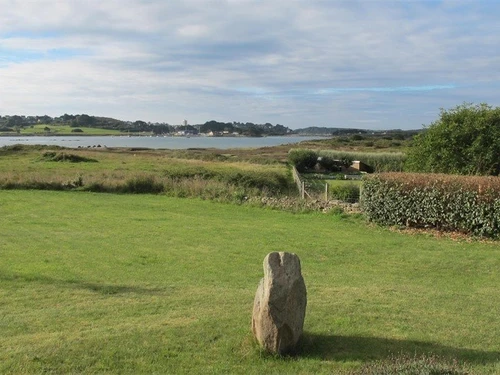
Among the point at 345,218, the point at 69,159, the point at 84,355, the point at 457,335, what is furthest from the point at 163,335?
the point at 69,159

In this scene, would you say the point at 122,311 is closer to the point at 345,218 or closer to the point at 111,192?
the point at 345,218

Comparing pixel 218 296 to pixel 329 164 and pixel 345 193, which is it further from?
pixel 329 164

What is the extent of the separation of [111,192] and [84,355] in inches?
1176

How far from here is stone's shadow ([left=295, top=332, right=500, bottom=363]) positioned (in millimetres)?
6859

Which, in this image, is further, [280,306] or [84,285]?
[84,285]

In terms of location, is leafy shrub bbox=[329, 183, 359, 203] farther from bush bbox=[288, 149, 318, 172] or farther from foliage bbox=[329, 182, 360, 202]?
bush bbox=[288, 149, 318, 172]

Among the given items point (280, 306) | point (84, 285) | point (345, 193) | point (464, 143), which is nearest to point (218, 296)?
point (84, 285)

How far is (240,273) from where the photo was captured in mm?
13055

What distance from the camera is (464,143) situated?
23.9 m

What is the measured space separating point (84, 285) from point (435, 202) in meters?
13.0

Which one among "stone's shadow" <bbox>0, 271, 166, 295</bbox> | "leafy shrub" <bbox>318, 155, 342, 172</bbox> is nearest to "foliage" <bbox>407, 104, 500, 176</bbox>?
"stone's shadow" <bbox>0, 271, 166, 295</bbox>

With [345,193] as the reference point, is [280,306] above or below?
above

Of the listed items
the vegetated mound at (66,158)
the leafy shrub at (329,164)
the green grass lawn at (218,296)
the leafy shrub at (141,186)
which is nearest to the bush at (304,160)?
the leafy shrub at (329,164)

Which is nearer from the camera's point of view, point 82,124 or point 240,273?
point 240,273
